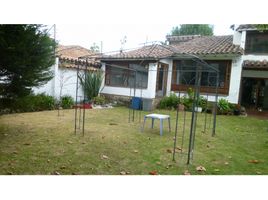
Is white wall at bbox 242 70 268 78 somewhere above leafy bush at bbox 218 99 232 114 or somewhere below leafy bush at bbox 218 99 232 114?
above

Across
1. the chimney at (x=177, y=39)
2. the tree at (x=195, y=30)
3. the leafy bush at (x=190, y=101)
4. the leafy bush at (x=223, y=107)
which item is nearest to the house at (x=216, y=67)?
the leafy bush at (x=190, y=101)

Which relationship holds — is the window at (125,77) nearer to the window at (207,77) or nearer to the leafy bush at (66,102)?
the window at (207,77)

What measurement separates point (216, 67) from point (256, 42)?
87.0 inches

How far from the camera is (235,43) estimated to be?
42.9 ft

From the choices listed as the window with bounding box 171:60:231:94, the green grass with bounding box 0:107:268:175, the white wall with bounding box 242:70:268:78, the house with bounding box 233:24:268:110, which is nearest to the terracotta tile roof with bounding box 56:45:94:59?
the window with bounding box 171:60:231:94

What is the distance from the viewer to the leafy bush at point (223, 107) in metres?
11.4

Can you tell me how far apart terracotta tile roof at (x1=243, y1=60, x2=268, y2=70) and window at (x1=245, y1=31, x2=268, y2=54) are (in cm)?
55

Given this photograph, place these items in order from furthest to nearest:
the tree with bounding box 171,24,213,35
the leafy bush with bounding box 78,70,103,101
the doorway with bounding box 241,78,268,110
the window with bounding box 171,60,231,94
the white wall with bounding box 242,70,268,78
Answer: the tree with bounding box 171,24,213,35
the doorway with bounding box 241,78,268,110
the leafy bush with bounding box 78,70,103,101
the window with bounding box 171,60,231,94
the white wall with bounding box 242,70,268,78

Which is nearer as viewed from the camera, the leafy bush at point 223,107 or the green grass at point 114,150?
the green grass at point 114,150

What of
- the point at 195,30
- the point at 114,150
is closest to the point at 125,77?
the point at 114,150

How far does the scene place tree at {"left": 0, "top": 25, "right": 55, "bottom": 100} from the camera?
5035 millimetres

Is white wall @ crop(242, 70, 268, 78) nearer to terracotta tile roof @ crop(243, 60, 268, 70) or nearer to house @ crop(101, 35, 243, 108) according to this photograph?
terracotta tile roof @ crop(243, 60, 268, 70)
